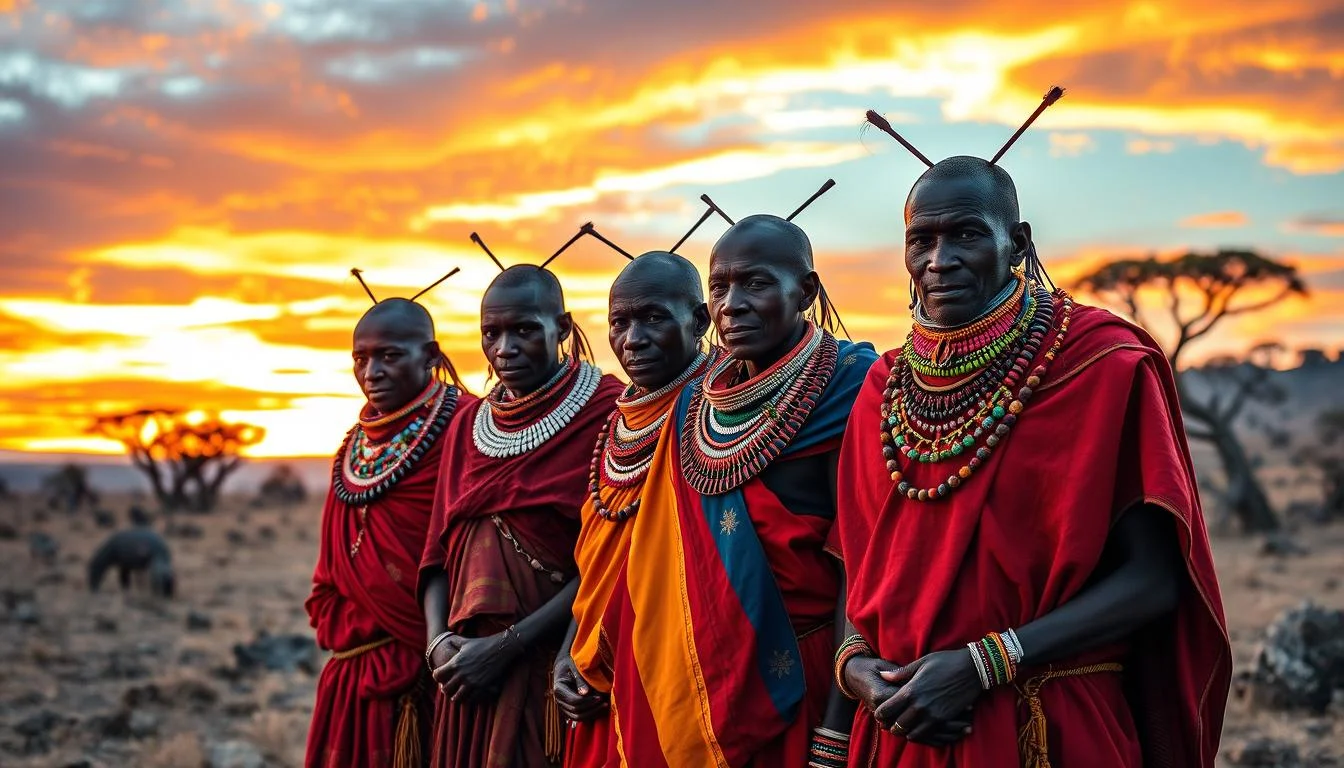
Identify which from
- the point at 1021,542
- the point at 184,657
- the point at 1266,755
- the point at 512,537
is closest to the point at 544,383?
the point at 512,537

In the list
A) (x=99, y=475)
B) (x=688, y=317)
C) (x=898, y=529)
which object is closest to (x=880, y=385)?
(x=898, y=529)

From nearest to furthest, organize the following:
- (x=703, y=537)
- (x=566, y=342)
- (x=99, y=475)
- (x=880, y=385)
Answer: (x=880, y=385) < (x=703, y=537) < (x=566, y=342) < (x=99, y=475)

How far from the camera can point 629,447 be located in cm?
483

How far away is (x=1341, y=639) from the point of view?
968 centimetres

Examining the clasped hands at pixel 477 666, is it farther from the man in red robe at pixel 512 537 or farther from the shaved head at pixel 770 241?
the shaved head at pixel 770 241

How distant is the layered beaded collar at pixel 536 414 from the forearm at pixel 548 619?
0.65 metres

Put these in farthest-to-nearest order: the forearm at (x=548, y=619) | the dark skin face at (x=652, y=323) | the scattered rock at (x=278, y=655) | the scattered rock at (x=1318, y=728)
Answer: the scattered rock at (x=278, y=655)
the scattered rock at (x=1318, y=728)
the forearm at (x=548, y=619)
the dark skin face at (x=652, y=323)

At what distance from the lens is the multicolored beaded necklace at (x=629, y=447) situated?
15.5 feet

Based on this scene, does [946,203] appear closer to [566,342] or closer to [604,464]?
[604,464]

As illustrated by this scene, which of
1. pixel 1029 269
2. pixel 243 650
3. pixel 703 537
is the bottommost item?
pixel 243 650

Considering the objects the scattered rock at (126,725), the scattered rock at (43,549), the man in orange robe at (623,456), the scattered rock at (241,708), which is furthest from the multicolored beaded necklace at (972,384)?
the scattered rock at (43,549)

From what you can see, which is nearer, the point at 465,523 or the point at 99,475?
the point at 465,523

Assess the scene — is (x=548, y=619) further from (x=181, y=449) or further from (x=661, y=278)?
(x=181, y=449)

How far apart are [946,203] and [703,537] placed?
1.37 m
